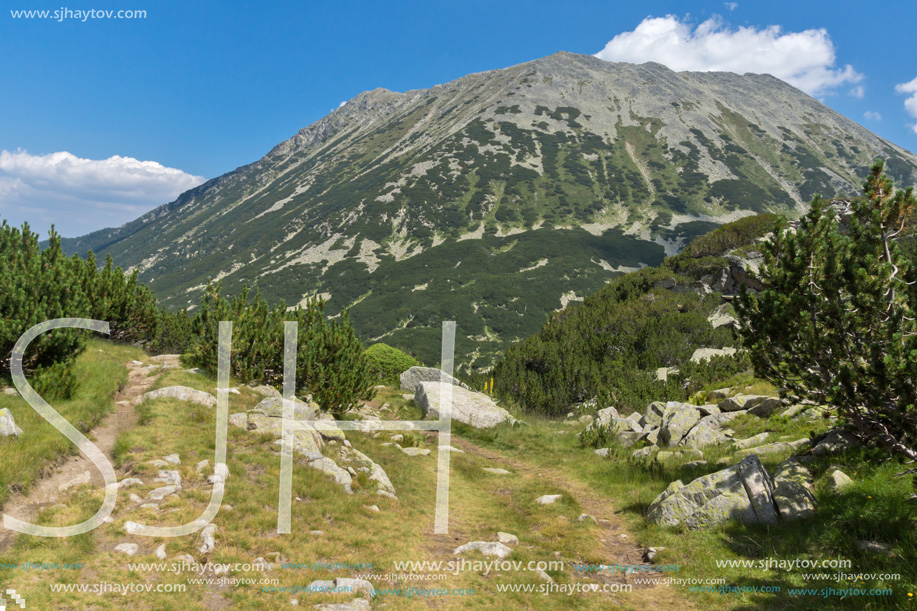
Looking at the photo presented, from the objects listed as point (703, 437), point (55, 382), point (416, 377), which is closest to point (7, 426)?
point (55, 382)

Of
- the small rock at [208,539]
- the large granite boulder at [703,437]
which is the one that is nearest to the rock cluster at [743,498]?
the large granite boulder at [703,437]

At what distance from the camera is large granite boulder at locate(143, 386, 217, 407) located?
9641 millimetres

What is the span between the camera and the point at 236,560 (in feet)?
18.7

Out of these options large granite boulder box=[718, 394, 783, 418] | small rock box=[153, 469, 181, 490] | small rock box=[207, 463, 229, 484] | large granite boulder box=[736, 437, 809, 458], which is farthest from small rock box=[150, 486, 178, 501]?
large granite boulder box=[718, 394, 783, 418]

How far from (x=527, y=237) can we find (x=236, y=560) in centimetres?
9843

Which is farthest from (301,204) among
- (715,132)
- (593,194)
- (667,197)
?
(715,132)

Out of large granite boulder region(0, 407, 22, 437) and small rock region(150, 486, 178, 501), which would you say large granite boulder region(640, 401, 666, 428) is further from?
large granite boulder region(0, 407, 22, 437)

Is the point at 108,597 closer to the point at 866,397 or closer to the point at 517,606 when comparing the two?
the point at 517,606

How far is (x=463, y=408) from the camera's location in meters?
17.4

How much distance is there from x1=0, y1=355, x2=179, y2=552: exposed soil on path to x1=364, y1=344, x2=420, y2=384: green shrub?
14944 mm

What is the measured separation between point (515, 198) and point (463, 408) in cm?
10463

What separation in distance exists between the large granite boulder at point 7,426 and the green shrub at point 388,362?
1779 centimetres

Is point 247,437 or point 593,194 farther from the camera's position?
point 593,194

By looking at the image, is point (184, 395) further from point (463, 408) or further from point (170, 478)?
point (463, 408)
